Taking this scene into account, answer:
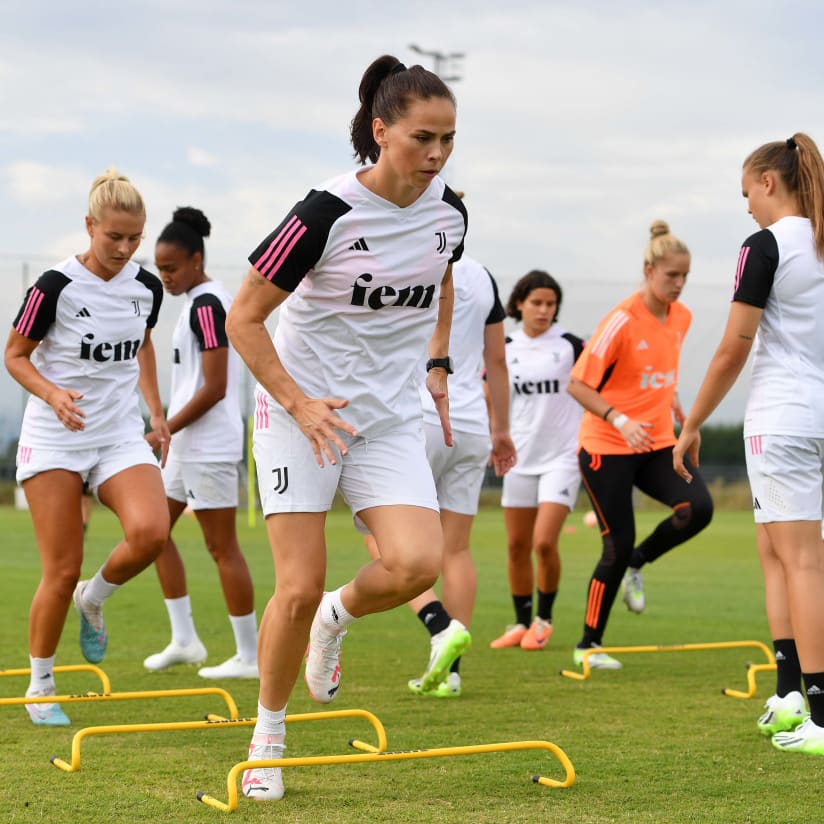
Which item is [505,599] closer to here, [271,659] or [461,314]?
[461,314]

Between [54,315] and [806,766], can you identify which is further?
[54,315]

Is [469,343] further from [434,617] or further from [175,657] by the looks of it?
[175,657]

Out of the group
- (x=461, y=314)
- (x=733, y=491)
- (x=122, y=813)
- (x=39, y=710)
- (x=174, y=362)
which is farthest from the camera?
(x=733, y=491)

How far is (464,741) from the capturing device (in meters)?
5.35

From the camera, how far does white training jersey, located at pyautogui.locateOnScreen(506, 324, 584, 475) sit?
8.87m

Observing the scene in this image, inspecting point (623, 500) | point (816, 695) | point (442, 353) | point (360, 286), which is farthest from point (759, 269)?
point (623, 500)

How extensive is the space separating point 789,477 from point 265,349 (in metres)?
2.18

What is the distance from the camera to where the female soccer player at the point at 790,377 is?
5.11 metres

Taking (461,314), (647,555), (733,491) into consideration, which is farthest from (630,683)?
(733,491)

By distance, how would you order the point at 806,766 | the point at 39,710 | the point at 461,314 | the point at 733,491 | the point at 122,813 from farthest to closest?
1. the point at 733,491
2. the point at 461,314
3. the point at 39,710
4. the point at 806,766
5. the point at 122,813

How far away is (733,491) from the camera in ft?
107

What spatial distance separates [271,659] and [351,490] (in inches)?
23.7

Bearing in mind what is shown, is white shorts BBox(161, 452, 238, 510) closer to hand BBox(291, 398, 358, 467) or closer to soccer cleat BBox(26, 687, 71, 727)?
soccer cleat BBox(26, 687, 71, 727)

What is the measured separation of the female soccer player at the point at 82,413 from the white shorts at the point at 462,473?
1.50 metres
